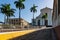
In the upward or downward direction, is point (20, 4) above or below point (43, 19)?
above

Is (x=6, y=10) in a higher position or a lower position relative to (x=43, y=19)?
higher

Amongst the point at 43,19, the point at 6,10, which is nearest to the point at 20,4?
the point at 6,10

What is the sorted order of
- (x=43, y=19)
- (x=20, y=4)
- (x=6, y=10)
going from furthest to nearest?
(x=43, y=19), (x=6, y=10), (x=20, y=4)

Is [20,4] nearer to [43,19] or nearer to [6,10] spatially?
[6,10]

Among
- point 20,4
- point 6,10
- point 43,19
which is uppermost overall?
point 20,4

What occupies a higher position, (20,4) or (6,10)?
(20,4)

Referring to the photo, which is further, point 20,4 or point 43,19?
point 43,19

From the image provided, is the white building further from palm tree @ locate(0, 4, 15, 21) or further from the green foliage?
the green foliage

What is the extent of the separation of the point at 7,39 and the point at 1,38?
30.2 inches

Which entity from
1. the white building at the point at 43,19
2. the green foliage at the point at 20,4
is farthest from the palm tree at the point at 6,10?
the white building at the point at 43,19

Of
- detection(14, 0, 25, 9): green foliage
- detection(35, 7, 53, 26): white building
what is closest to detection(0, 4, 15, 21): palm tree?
detection(14, 0, 25, 9): green foliage

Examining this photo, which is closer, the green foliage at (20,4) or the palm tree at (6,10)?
the green foliage at (20,4)

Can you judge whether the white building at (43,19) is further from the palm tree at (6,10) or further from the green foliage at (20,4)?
the green foliage at (20,4)

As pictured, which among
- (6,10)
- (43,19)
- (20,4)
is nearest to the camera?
(20,4)
